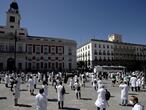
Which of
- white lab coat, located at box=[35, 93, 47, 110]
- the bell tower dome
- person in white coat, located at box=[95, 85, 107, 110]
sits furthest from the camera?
the bell tower dome

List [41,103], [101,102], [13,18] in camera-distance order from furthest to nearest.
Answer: [13,18] < [101,102] < [41,103]

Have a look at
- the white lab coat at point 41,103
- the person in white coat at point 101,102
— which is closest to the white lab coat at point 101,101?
the person in white coat at point 101,102

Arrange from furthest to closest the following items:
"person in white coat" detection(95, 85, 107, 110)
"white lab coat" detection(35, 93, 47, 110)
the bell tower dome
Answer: the bell tower dome
"person in white coat" detection(95, 85, 107, 110)
"white lab coat" detection(35, 93, 47, 110)

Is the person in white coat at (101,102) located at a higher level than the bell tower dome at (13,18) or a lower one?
lower

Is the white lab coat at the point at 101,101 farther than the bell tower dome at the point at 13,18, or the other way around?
the bell tower dome at the point at 13,18

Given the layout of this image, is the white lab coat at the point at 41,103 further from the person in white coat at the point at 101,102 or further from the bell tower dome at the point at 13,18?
the bell tower dome at the point at 13,18

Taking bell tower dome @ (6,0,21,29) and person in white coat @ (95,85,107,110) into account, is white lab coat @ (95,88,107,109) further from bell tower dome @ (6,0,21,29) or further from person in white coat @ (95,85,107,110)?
bell tower dome @ (6,0,21,29)

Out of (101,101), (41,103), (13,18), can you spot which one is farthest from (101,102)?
(13,18)

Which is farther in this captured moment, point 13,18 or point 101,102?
point 13,18

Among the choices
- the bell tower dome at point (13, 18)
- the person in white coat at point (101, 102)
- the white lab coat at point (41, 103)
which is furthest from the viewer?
the bell tower dome at point (13, 18)

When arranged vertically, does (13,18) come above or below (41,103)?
above

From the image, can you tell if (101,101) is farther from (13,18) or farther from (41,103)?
(13,18)

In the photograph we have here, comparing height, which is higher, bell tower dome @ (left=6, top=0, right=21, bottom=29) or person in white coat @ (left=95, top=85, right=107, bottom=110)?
bell tower dome @ (left=6, top=0, right=21, bottom=29)

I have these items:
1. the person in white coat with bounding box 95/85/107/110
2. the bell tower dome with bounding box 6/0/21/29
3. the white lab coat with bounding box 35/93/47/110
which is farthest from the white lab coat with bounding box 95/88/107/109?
the bell tower dome with bounding box 6/0/21/29
